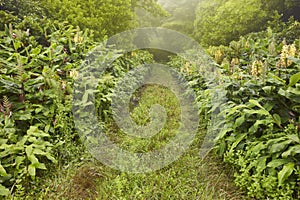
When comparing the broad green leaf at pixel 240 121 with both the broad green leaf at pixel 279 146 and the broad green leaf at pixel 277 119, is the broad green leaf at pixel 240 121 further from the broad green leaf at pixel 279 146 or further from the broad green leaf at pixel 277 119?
the broad green leaf at pixel 279 146

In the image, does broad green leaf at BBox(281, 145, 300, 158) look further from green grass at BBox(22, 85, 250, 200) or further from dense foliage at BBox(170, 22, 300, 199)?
green grass at BBox(22, 85, 250, 200)

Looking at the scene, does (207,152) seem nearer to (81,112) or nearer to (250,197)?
(250,197)

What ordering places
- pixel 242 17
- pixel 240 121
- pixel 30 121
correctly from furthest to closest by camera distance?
pixel 242 17, pixel 30 121, pixel 240 121

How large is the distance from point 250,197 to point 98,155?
5.07ft

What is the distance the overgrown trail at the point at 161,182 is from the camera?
7.46 ft

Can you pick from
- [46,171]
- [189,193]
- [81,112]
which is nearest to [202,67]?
[81,112]

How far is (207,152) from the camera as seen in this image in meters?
2.97

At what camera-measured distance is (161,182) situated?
7.87 feet

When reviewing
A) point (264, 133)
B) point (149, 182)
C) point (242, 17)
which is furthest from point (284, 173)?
point (242, 17)

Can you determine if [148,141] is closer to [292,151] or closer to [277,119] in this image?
[277,119]

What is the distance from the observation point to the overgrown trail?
2273 mm

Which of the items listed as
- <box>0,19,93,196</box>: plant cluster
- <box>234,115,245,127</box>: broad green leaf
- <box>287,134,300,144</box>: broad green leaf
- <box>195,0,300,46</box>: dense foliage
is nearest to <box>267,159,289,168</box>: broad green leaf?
<box>287,134,300,144</box>: broad green leaf

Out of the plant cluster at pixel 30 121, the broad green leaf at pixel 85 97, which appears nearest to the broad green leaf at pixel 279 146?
the plant cluster at pixel 30 121

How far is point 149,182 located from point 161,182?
117 millimetres
